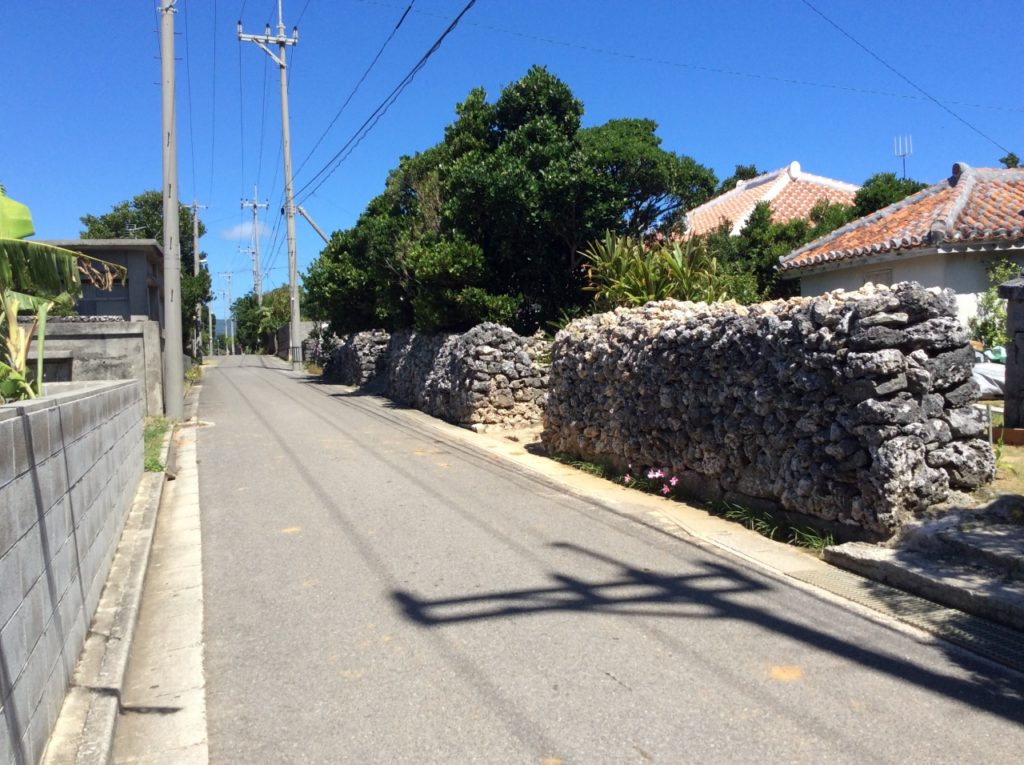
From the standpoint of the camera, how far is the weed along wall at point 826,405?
6969 millimetres

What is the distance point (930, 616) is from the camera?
5.72 meters

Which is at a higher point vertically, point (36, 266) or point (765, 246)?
point (765, 246)

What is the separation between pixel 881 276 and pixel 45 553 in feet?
43.3

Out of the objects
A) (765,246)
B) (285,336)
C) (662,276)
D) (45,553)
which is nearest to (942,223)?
(662,276)

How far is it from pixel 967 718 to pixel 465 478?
26.1 ft

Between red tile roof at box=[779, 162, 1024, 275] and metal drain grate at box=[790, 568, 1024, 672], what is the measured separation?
26.8 ft

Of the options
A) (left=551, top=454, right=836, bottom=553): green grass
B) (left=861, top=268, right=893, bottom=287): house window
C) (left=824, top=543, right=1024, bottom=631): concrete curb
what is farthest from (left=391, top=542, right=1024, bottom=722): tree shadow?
(left=861, top=268, right=893, bottom=287): house window

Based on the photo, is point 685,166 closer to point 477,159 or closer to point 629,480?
point 477,159

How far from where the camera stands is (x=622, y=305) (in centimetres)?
1449

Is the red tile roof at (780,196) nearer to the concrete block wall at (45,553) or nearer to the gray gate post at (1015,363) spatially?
the gray gate post at (1015,363)

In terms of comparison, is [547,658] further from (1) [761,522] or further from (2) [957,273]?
(2) [957,273]

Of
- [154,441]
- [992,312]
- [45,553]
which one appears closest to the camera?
[45,553]

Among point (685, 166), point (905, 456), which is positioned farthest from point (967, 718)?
point (685, 166)

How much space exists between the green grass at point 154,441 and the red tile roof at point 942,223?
1102 cm
